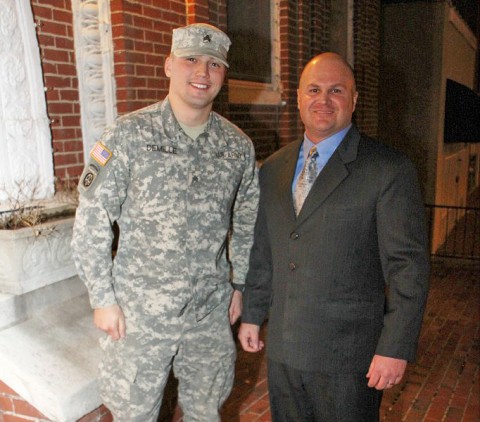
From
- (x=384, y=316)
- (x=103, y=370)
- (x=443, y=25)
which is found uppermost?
(x=443, y=25)

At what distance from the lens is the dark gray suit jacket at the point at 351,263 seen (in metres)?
1.96

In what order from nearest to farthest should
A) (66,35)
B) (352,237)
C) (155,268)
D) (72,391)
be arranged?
(352,237)
(155,268)
(72,391)
(66,35)

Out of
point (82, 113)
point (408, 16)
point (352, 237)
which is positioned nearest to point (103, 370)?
point (352, 237)

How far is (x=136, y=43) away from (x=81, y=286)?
1.75m

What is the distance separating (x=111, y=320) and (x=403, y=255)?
1217 mm

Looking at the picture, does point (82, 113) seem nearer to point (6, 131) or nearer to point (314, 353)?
point (6, 131)

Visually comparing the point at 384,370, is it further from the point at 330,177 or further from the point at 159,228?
the point at 159,228

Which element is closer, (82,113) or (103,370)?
(103,370)

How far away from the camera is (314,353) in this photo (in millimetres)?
2107

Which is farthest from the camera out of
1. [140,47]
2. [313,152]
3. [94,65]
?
[140,47]

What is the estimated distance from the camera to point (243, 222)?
2561 millimetres

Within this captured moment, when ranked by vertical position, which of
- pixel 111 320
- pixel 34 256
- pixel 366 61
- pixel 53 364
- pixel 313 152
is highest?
pixel 366 61

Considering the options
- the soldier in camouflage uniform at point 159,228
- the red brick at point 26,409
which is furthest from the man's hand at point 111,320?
the red brick at point 26,409

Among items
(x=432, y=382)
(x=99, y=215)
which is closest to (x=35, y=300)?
(x=99, y=215)
